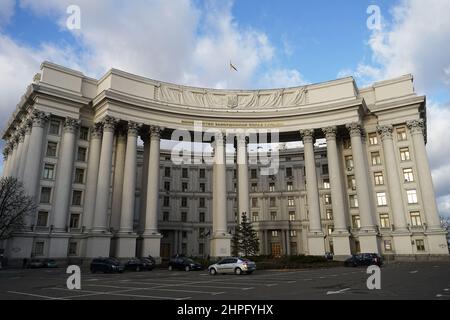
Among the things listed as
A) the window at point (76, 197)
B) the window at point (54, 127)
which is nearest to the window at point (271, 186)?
the window at point (76, 197)

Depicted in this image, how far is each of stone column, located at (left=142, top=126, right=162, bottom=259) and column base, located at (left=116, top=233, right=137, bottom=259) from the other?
170 centimetres

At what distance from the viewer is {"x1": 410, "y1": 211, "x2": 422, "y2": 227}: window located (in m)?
46.0

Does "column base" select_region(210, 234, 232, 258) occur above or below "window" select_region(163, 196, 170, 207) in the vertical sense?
below

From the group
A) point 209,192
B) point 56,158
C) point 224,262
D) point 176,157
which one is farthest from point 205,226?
point 224,262

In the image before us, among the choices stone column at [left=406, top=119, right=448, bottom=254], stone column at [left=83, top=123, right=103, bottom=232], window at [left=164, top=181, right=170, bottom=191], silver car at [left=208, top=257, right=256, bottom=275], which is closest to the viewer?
silver car at [left=208, top=257, right=256, bottom=275]

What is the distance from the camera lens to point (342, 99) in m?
50.3

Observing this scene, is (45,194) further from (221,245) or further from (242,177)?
(242,177)

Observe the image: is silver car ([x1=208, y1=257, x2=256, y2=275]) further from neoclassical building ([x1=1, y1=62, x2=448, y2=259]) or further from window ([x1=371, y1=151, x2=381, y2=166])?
window ([x1=371, y1=151, x2=381, y2=166])

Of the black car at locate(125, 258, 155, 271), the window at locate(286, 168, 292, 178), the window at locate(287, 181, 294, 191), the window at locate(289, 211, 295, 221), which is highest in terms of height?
the window at locate(286, 168, 292, 178)

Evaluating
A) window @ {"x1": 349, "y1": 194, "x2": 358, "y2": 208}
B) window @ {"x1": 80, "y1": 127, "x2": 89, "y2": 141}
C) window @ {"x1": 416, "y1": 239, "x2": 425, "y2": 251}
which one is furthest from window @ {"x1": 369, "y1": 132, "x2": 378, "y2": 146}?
window @ {"x1": 80, "y1": 127, "x2": 89, "y2": 141}
